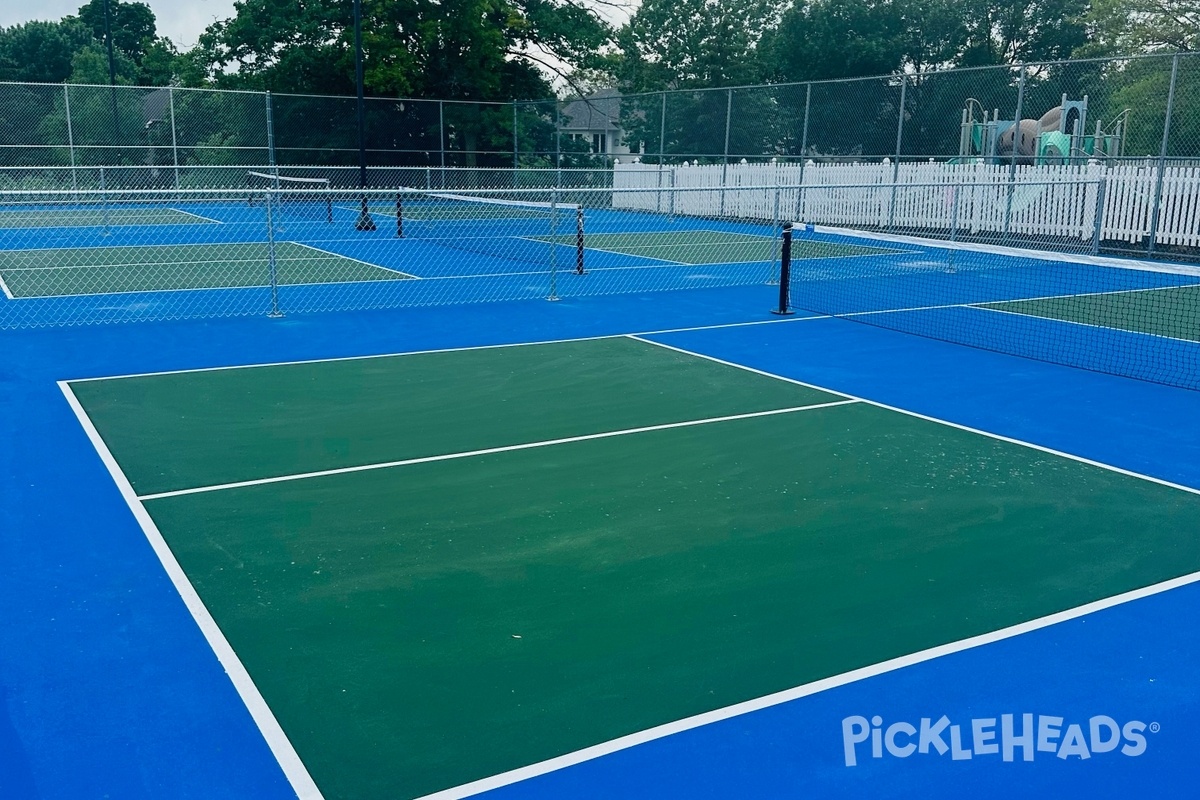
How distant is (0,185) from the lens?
33.8 meters

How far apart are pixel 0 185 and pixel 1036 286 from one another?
100ft

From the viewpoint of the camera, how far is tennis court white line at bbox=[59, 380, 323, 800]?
412 centimetres

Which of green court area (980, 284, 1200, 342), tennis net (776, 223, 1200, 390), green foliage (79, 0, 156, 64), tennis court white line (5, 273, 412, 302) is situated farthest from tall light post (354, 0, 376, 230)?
green foliage (79, 0, 156, 64)

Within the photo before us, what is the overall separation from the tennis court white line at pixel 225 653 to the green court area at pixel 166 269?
33.5 ft

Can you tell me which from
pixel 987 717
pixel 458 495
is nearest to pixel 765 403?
pixel 458 495

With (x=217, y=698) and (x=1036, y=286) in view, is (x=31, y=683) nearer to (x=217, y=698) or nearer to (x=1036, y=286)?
(x=217, y=698)

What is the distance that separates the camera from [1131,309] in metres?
15.6

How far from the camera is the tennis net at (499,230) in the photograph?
19933 millimetres

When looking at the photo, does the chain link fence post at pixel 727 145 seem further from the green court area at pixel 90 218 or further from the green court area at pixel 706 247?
the green court area at pixel 90 218

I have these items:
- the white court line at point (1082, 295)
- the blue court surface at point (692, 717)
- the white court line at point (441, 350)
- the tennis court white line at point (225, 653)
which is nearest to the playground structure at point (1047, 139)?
the white court line at point (1082, 295)

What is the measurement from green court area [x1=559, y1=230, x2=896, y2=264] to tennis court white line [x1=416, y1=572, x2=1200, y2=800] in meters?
14.3

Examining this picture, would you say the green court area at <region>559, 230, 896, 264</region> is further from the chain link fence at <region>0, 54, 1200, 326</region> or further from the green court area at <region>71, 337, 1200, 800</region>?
the green court area at <region>71, 337, 1200, 800</region>

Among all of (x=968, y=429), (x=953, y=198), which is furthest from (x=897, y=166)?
(x=968, y=429)

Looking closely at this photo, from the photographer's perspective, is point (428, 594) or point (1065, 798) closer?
point (1065, 798)
